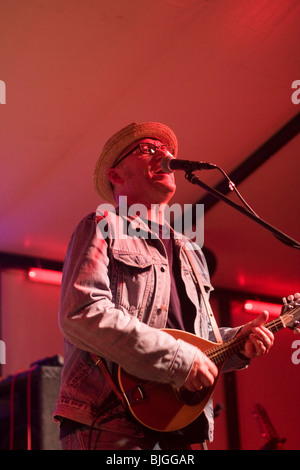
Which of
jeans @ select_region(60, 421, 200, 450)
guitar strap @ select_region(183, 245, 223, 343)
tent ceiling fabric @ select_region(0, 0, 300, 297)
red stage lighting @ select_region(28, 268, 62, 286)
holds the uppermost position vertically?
tent ceiling fabric @ select_region(0, 0, 300, 297)

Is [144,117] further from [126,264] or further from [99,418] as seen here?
[99,418]

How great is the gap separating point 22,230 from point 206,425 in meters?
4.25

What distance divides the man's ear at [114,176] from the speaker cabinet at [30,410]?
1520mm

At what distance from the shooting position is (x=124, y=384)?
6.70 feet

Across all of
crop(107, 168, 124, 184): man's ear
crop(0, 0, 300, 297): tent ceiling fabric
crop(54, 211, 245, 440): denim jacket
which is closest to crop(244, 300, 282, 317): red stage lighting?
crop(0, 0, 300, 297): tent ceiling fabric

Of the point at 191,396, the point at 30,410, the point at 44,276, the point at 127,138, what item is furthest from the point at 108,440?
the point at 44,276

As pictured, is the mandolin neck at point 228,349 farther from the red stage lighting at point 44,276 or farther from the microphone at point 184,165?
the red stage lighting at point 44,276

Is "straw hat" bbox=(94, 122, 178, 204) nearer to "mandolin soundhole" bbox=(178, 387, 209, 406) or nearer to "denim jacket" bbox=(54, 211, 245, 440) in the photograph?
"denim jacket" bbox=(54, 211, 245, 440)

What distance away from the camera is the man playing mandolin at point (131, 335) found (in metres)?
1.96

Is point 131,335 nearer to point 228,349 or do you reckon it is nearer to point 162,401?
point 162,401

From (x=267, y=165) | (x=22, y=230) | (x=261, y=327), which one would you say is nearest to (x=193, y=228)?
(x=267, y=165)

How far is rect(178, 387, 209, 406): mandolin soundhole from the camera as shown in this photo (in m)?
2.09

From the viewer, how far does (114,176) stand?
2.93m

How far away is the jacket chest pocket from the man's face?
1.51 ft
